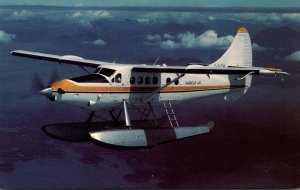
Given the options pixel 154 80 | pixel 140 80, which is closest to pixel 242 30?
pixel 154 80

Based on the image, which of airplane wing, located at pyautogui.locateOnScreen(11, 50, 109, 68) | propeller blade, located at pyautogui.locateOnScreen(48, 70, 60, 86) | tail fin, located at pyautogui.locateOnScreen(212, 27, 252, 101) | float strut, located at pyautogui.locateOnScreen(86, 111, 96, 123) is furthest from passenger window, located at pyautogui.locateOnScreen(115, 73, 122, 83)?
tail fin, located at pyautogui.locateOnScreen(212, 27, 252, 101)

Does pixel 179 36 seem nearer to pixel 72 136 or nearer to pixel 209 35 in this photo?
pixel 209 35

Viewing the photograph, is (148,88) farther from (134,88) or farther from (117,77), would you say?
(117,77)

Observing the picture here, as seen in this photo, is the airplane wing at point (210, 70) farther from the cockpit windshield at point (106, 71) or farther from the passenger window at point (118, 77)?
the cockpit windshield at point (106, 71)

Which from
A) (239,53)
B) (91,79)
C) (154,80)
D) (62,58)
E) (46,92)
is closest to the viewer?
(46,92)

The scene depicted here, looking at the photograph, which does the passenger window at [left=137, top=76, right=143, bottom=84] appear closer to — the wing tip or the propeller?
the propeller

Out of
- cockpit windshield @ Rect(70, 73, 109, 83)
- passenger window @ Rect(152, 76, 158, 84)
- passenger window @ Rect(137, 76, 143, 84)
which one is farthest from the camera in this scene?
passenger window @ Rect(152, 76, 158, 84)

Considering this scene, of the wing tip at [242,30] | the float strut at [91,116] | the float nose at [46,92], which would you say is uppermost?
the wing tip at [242,30]

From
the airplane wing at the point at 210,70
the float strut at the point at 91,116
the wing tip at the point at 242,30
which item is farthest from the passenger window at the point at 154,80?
the wing tip at the point at 242,30
